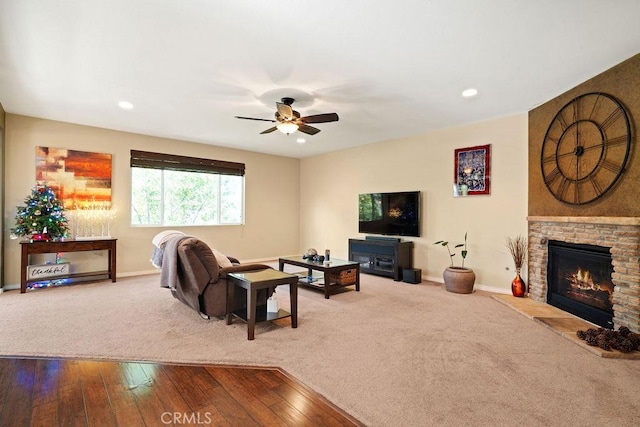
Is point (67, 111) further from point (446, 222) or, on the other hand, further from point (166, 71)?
point (446, 222)

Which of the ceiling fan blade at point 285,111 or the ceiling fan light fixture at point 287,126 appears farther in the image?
the ceiling fan light fixture at point 287,126

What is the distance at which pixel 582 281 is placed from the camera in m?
3.60

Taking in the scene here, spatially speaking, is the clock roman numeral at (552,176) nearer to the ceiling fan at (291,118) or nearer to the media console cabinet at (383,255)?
the media console cabinet at (383,255)

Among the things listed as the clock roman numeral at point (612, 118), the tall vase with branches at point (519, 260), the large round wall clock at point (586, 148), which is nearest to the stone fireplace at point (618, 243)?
the large round wall clock at point (586, 148)

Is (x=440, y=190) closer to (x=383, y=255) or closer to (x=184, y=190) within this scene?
(x=383, y=255)

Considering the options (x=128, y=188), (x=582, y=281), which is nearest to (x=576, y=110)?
(x=582, y=281)

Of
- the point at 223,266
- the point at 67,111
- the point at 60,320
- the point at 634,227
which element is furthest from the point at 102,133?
the point at 634,227

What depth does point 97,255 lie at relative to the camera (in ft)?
17.9

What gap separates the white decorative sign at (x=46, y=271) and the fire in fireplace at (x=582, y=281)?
698cm

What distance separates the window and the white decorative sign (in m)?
1.28

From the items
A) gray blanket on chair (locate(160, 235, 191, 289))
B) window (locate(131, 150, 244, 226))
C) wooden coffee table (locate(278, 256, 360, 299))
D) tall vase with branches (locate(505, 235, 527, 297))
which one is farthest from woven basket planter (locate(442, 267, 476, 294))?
window (locate(131, 150, 244, 226))

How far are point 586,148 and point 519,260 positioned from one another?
1657 mm

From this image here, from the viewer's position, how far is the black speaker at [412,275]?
536cm

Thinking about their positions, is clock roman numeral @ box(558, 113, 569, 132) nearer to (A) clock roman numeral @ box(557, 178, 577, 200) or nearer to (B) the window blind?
(A) clock roman numeral @ box(557, 178, 577, 200)
